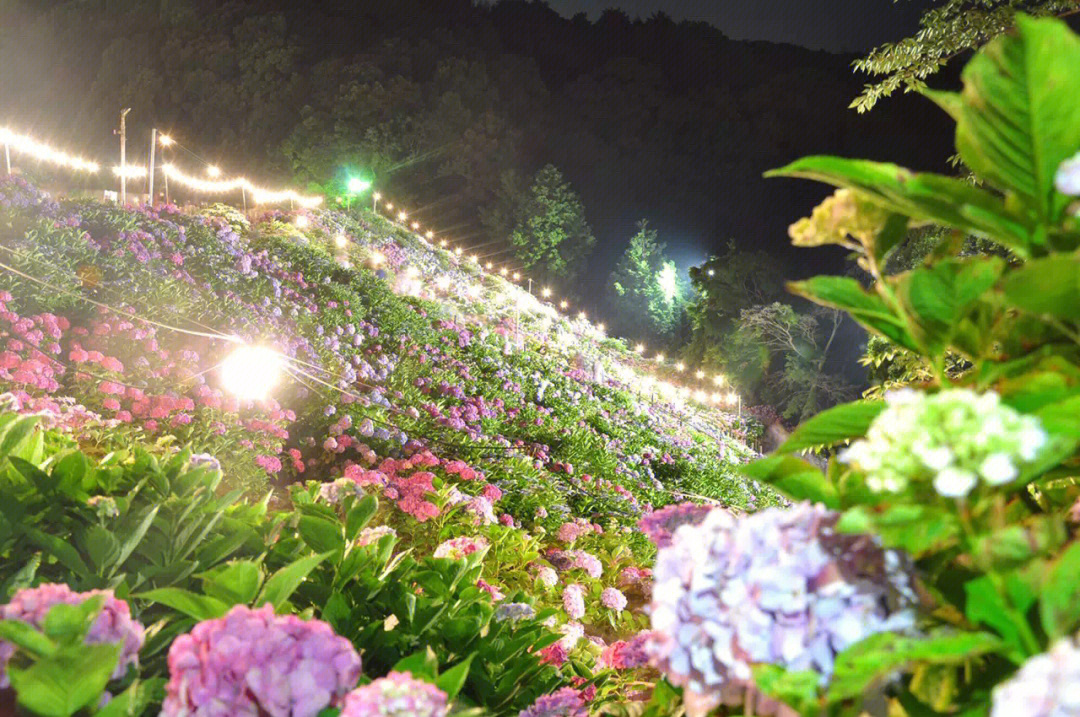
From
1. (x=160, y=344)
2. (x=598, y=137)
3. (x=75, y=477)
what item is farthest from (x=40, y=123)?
(x=75, y=477)

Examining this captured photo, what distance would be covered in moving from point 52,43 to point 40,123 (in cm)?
494

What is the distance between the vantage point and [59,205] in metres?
6.12

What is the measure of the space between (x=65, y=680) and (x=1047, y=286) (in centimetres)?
97

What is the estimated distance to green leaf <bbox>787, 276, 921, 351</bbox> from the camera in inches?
30.1

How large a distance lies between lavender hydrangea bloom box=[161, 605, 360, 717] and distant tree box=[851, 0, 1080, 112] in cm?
463

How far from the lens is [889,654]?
0.52 metres

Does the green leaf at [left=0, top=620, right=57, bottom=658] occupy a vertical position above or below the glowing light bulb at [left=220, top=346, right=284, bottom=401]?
below

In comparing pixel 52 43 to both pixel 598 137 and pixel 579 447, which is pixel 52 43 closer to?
pixel 598 137

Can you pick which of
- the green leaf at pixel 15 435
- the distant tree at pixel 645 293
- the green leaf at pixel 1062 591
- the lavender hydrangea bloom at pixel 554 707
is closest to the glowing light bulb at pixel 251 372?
the green leaf at pixel 15 435

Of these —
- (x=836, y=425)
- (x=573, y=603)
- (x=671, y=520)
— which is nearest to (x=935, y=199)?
(x=836, y=425)

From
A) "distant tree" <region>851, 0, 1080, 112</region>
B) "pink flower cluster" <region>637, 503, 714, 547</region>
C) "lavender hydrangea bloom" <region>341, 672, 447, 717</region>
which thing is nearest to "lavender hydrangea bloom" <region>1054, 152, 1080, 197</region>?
"pink flower cluster" <region>637, 503, 714, 547</region>

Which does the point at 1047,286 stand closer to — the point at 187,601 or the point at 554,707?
the point at 187,601

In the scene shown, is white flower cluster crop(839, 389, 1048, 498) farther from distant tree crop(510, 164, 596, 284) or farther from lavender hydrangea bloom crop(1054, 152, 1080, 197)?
distant tree crop(510, 164, 596, 284)

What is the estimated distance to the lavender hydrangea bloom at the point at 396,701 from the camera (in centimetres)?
68
